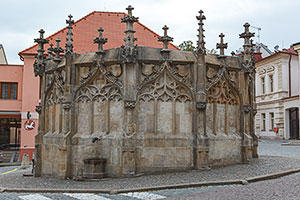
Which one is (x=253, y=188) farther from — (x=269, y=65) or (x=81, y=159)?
(x=269, y=65)

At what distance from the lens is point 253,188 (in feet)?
29.8

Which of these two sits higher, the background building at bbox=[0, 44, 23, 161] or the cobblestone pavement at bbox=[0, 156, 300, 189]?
the background building at bbox=[0, 44, 23, 161]

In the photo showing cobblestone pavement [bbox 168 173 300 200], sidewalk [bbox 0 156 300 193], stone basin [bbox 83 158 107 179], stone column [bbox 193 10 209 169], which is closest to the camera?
cobblestone pavement [bbox 168 173 300 200]

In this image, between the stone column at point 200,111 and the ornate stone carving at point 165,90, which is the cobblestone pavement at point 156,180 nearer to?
the stone column at point 200,111

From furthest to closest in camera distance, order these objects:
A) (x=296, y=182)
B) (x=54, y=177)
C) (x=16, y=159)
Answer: (x=16, y=159) < (x=54, y=177) < (x=296, y=182)

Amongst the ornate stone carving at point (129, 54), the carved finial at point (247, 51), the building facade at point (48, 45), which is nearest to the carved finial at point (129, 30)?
the ornate stone carving at point (129, 54)

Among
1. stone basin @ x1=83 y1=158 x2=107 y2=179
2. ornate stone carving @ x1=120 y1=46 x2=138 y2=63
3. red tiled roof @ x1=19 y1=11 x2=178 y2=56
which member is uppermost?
red tiled roof @ x1=19 y1=11 x2=178 y2=56

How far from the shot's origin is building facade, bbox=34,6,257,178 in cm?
1148

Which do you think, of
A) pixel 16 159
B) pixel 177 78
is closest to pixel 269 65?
pixel 16 159

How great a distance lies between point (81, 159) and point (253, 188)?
5.73m

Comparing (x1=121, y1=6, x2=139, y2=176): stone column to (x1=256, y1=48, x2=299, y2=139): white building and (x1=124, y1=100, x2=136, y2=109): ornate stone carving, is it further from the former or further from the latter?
(x1=256, y1=48, x2=299, y2=139): white building

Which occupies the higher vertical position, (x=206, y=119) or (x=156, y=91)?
(x=156, y=91)

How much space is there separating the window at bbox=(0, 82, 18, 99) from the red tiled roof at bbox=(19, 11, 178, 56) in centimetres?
311

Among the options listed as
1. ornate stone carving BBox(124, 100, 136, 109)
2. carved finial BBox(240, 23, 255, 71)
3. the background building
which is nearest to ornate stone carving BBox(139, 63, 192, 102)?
ornate stone carving BBox(124, 100, 136, 109)
